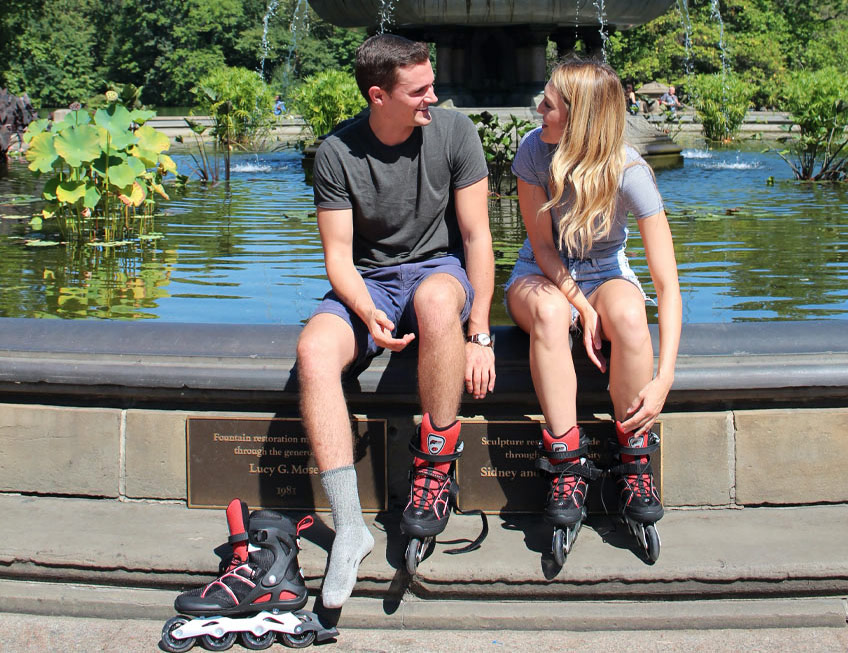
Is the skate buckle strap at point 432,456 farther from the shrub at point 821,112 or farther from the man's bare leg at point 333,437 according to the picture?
the shrub at point 821,112

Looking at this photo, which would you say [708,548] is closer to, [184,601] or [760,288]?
[184,601]

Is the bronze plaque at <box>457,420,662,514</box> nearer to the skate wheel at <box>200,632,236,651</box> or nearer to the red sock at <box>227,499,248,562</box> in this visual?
the red sock at <box>227,499,248,562</box>

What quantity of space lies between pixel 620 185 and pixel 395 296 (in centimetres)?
80

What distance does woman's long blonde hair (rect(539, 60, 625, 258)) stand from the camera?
3.25 metres

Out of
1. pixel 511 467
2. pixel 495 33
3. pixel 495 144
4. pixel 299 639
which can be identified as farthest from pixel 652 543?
pixel 495 33

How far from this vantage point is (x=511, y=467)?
3.34 m

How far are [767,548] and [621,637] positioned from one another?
1.75 ft

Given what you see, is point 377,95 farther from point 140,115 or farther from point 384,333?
point 140,115

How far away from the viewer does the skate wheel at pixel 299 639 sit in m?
2.79

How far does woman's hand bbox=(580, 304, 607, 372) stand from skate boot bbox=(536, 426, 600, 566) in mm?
223

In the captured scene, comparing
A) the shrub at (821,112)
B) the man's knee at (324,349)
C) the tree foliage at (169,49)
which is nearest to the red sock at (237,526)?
→ the man's knee at (324,349)

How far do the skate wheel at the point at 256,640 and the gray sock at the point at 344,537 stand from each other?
0.55ft

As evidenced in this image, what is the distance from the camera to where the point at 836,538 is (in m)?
3.10

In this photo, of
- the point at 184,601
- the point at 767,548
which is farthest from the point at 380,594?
the point at 767,548
